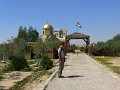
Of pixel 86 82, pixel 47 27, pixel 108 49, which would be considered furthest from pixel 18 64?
pixel 47 27

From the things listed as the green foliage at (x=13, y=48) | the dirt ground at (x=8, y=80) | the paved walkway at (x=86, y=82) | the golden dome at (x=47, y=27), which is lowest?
the dirt ground at (x=8, y=80)

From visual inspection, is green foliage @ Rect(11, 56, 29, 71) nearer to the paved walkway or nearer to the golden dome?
the paved walkway

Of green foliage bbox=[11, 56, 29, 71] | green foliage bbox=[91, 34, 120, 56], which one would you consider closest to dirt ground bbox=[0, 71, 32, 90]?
green foliage bbox=[11, 56, 29, 71]

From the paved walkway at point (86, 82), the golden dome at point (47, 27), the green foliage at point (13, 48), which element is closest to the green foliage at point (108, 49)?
the golden dome at point (47, 27)

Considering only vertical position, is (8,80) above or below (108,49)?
below

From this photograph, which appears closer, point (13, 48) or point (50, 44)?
point (13, 48)

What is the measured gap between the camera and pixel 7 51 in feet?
145

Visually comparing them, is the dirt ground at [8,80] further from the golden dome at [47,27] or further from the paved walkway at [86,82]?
the golden dome at [47,27]

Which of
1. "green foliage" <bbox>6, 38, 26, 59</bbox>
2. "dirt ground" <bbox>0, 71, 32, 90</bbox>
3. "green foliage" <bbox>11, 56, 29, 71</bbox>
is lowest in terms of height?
"dirt ground" <bbox>0, 71, 32, 90</bbox>

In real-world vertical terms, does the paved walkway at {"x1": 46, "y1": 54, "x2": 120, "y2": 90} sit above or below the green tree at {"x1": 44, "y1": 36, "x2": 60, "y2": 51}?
below

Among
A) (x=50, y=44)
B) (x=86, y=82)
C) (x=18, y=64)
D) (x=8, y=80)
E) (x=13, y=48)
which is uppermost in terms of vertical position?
(x=50, y=44)

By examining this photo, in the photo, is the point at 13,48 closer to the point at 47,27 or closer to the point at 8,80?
the point at 8,80

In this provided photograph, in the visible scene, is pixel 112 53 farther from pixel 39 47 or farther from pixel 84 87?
pixel 84 87

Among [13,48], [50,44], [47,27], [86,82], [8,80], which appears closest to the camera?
[86,82]
